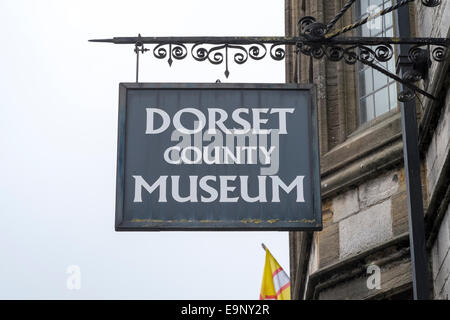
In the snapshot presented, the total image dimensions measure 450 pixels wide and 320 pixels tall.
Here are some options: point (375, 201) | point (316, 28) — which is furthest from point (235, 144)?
point (375, 201)

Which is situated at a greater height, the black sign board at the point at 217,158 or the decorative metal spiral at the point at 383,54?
the decorative metal spiral at the point at 383,54

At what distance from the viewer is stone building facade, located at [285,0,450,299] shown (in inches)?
369

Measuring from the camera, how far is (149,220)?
789 cm

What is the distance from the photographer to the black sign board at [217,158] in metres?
7.89

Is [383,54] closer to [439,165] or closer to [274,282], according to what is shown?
[439,165]

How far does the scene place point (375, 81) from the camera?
12398 millimetres

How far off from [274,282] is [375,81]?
18.8 ft

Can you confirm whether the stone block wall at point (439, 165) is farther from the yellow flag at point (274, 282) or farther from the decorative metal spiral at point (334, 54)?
the yellow flag at point (274, 282)

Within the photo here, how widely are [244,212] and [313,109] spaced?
894mm

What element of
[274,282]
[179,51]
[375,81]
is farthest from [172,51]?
[274,282]

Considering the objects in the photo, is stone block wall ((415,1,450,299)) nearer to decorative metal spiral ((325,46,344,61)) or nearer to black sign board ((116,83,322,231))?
decorative metal spiral ((325,46,344,61))

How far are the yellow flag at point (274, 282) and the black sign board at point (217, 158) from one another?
9.24 m

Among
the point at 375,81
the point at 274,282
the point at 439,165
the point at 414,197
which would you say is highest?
the point at 375,81

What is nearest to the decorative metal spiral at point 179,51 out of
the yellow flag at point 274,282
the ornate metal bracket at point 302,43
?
the ornate metal bracket at point 302,43
